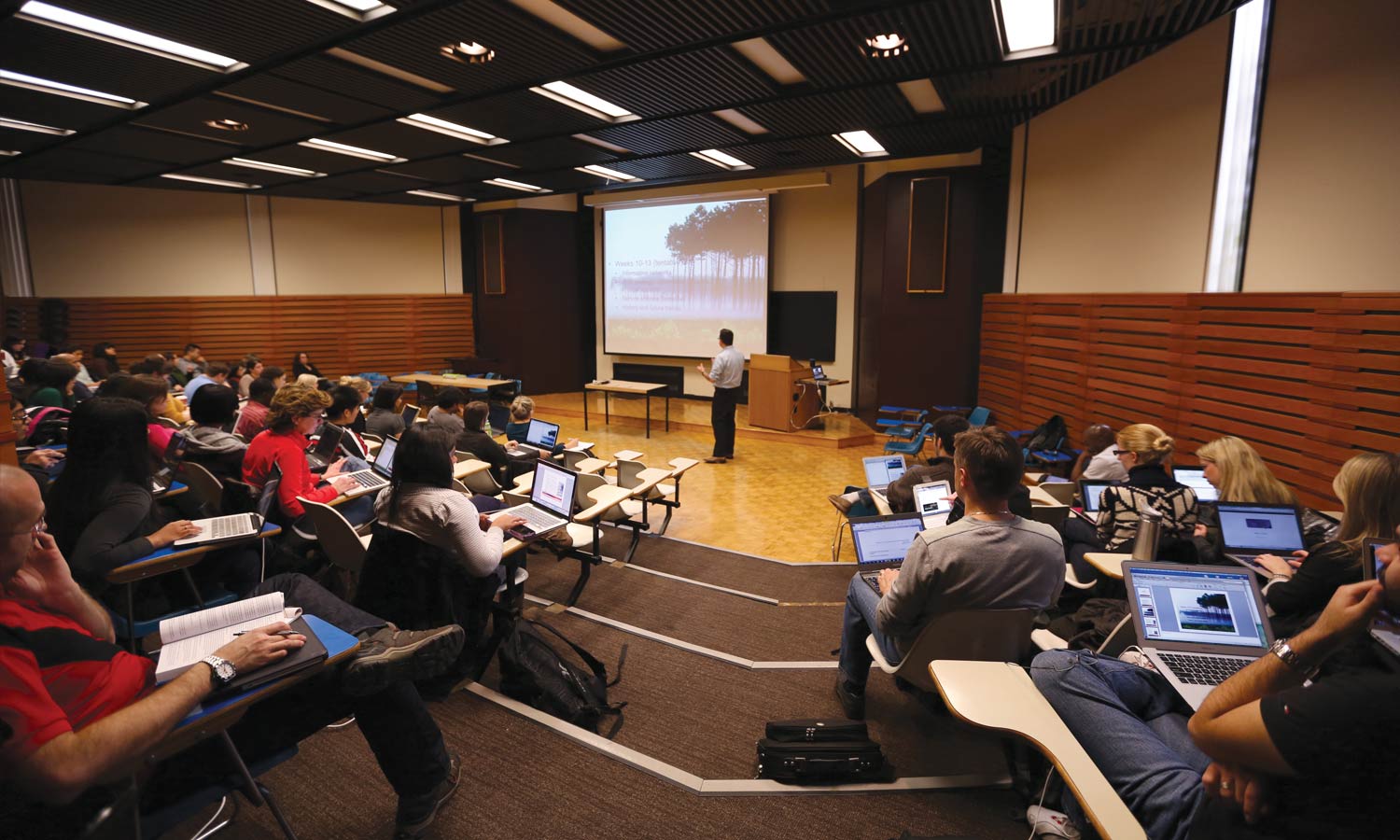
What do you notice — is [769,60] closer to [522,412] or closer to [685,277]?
[522,412]

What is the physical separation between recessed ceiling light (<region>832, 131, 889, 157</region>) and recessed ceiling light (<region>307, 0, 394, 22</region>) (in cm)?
522


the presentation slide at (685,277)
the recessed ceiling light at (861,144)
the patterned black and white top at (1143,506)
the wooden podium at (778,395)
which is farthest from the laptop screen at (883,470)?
the presentation slide at (685,277)

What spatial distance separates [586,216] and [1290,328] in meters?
11.8

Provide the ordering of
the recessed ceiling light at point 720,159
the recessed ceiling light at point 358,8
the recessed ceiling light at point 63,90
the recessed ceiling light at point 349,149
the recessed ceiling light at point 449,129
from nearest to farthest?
the recessed ceiling light at point 358,8 < the recessed ceiling light at point 63,90 < the recessed ceiling light at point 449,129 < the recessed ceiling light at point 349,149 < the recessed ceiling light at point 720,159

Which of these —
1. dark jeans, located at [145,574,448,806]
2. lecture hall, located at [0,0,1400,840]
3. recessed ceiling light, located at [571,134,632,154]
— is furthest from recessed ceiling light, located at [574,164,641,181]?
dark jeans, located at [145,574,448,806]

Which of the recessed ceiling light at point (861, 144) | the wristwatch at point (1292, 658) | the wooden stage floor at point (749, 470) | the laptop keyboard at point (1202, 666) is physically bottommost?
the wooden stage floor at point (749, 470)

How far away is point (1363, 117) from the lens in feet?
13.2

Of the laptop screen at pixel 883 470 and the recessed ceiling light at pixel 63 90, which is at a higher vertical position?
the recessed ceiling light at pixel 63 90

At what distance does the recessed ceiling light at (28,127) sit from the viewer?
6908 mm

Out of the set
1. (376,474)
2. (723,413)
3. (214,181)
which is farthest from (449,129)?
(214,181)

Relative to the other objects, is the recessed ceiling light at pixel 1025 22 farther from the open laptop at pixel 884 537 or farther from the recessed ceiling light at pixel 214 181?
the recessed ceiling light at pixel 214 181

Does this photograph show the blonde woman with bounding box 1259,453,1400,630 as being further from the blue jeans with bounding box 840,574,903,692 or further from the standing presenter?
the standing presenter

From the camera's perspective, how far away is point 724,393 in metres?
8.53

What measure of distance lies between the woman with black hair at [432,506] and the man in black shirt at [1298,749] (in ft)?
7.50
